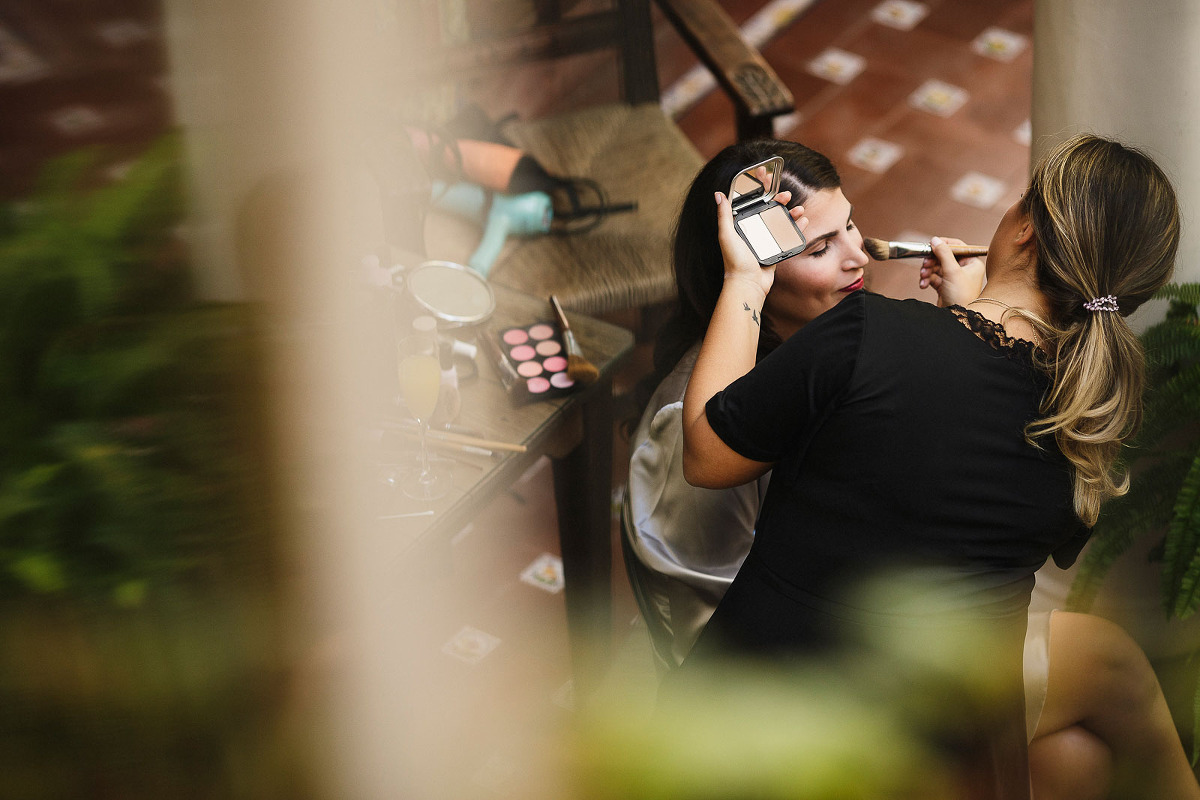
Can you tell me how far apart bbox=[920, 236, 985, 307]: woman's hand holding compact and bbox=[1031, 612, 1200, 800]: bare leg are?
1.75ft

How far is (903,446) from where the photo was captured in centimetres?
122

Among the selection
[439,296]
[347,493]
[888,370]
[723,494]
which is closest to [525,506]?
[439,296]

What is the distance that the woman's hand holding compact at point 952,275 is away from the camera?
149 centimetres

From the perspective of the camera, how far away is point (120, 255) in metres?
0.34

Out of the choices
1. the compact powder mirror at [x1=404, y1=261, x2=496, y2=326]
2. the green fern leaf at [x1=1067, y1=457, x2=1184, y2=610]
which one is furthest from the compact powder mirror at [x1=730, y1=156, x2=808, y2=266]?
the green fern leaf at [x1=1067, y1=457, x2=1184, y2=610]

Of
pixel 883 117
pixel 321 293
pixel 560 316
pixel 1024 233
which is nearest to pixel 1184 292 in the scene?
pixel 1024 233

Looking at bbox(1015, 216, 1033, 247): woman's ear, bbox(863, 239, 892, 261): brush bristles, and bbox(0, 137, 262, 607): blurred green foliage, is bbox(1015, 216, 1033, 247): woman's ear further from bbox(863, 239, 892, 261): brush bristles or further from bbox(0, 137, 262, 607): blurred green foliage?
bbox(0, 137, 262, 607): blurred green foliage

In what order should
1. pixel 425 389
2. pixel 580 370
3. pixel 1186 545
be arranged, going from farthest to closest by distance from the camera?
1. pixel 580 370
2. pixel 1186 545
3. pixel 425 389

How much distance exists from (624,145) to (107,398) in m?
2.60

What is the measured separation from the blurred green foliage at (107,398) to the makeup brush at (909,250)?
1352mm

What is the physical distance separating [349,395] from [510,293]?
168cm

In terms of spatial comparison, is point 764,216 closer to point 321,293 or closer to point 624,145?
point 321,293

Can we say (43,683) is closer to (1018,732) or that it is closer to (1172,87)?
(1018,732)

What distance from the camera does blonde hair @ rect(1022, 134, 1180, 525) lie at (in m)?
1.19
